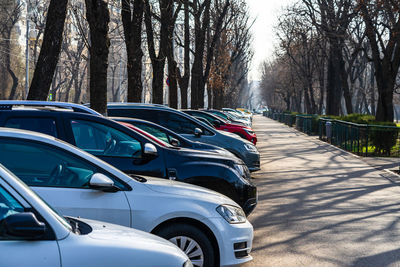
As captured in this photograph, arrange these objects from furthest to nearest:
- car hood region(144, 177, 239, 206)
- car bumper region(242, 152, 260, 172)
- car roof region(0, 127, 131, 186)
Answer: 1. car bumper region(242, 152, 260, 172)
2. car hood region(144, 177, 239, 206)
3. car roof region(0, 127, 131, 186)

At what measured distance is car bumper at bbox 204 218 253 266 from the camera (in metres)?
5.96

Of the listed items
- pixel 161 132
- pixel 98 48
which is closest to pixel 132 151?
pixel 161 132

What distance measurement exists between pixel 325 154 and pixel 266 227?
16.0m

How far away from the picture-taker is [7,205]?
3568mm

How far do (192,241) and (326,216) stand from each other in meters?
5.30

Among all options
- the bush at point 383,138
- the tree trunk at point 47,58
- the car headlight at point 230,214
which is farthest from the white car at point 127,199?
the bush at point 383,138

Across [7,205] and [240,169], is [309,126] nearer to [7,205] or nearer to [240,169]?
[240,169]

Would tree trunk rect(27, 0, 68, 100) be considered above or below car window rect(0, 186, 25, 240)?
above

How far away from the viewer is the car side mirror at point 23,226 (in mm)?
3279

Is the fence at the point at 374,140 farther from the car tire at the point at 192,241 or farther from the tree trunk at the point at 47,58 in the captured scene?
the car tire at the point at 192,241

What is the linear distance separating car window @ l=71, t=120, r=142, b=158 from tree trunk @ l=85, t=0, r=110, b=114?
577 centimetres

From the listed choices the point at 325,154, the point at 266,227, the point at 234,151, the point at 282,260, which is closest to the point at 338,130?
the point at 325,154

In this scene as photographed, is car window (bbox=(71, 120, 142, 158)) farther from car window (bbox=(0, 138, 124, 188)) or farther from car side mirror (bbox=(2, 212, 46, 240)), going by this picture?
car side mirror (bbox=(2, 212, 46, 240))

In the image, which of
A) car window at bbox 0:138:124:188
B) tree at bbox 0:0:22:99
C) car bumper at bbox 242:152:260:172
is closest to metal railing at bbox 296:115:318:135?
tree at bbox 0:0:22:99
